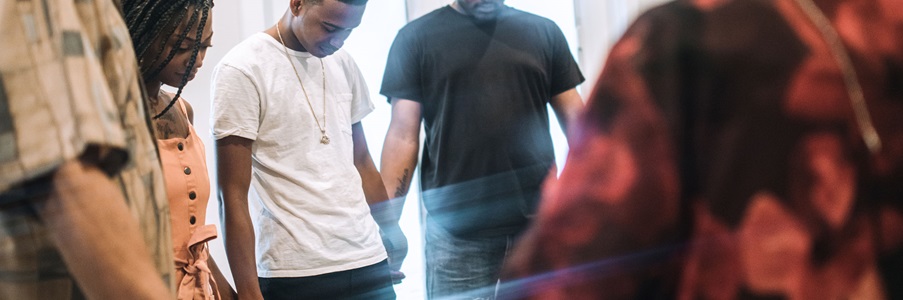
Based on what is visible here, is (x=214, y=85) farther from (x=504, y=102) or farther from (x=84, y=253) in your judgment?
(x=84, y=253)

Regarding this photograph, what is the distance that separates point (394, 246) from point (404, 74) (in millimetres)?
447

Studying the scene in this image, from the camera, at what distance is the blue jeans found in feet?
8.00

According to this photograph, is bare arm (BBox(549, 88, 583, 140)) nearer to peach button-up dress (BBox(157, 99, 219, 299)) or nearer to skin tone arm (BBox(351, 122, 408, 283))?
skin tone arm (BBox(351, 122, 408, 283))

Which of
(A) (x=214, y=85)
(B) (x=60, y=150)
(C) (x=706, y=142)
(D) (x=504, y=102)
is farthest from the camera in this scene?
(D) (x=504, y=102)

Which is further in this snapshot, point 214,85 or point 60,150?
point 214,85

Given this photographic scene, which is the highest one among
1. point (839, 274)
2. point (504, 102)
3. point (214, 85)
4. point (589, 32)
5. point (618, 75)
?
point (618, 75)

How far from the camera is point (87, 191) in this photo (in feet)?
2.36

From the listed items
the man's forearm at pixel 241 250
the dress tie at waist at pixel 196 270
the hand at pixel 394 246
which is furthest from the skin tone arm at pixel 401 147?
the dress tie at waist at pixel 196 270

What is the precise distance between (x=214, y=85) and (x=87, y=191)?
123 cm

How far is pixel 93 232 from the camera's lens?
0.72 m

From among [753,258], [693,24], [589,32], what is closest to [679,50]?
[693,24]

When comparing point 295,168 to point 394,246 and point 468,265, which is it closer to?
point 394,246

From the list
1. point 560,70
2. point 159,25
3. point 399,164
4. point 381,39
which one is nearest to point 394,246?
point 399,164

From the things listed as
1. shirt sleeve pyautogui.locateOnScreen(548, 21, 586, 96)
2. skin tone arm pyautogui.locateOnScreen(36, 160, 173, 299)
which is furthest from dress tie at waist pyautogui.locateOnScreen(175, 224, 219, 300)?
shirt sleeve pyautogui.locateOnScreen(548, 21, 586, 96)
